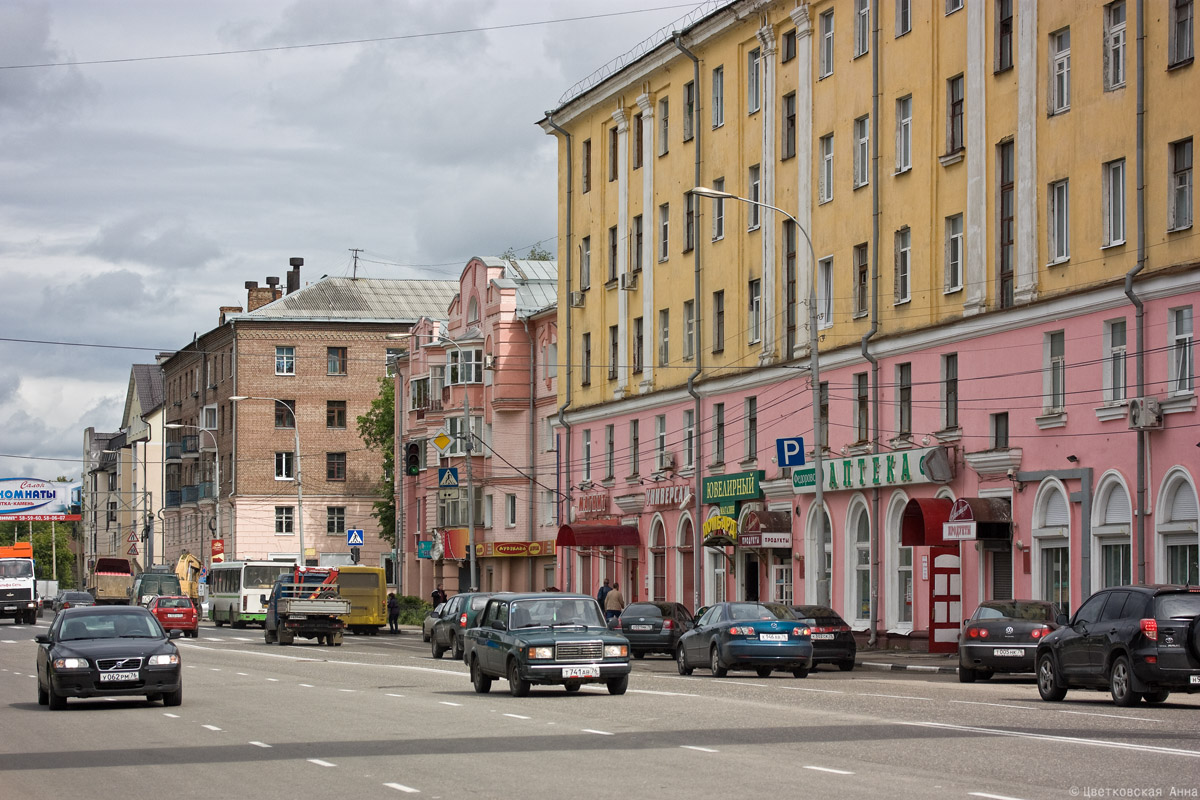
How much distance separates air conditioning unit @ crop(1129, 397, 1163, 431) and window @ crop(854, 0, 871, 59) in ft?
48.0

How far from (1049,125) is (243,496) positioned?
65109 millimetres

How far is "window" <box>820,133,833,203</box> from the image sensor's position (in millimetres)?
45750

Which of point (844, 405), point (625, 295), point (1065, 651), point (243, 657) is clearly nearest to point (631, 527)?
point (625, 295)

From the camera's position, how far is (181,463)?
11069 centimetres

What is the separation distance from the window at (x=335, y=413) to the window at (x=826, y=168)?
5350 centimetres

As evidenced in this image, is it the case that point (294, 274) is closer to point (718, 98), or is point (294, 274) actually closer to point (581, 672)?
point (718, 98)

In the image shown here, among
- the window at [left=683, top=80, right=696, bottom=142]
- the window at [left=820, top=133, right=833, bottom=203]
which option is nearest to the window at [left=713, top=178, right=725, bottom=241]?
the window at [left=683, top=80, right=696, bottom=142]

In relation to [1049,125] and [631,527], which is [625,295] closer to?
[631,527]

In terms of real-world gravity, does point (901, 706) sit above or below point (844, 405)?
below

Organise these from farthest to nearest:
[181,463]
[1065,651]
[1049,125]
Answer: [181,463]
[1049,125]
[1065,651]

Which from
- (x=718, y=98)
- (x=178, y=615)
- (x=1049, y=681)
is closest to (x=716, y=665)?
(x=1049, y=681)

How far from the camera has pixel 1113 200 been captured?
34438 mm

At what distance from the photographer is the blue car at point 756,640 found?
30250 mm

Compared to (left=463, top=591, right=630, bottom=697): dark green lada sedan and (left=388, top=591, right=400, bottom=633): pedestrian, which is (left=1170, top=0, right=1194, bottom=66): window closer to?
(left=463, top=591, right=630, bottom=697): dark green lada sedan
